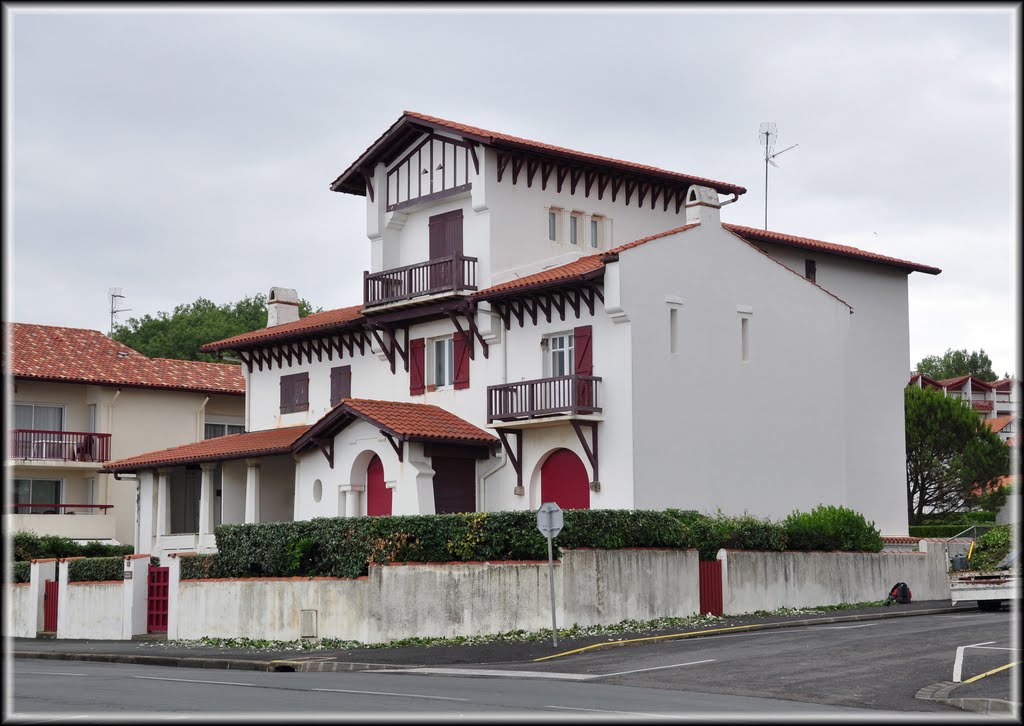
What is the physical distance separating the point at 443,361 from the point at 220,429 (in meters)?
20.2

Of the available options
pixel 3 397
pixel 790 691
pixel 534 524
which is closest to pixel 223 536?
pixel 534 524

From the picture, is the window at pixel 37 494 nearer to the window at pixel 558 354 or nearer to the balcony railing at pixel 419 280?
the balcony railing at pixel 419 280

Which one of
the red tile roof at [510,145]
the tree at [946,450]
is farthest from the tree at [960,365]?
the red tile roof at [510,145]

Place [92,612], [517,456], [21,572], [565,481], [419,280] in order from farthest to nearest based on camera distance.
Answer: [21,572], [419,280], [92,612], [517,456], [565,481]

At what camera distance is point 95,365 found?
52.6 m

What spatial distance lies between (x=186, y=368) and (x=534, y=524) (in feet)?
104

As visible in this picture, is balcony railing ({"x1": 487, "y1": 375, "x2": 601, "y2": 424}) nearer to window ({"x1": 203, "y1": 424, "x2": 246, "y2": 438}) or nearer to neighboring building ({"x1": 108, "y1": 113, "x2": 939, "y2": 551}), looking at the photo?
neighboring building ({"x1": 108, "y1": 113, "x2": 939, "y2": 551})

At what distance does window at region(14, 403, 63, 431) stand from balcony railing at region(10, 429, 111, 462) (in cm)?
80

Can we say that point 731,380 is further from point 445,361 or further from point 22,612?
point 22,612

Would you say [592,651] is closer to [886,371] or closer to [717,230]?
[717,230]

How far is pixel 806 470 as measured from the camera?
37750 millimetres

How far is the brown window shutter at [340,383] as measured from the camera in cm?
4225

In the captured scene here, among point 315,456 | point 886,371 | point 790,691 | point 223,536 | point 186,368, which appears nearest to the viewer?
point 790,691

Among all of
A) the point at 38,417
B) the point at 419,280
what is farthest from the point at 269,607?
the point at 38,417
